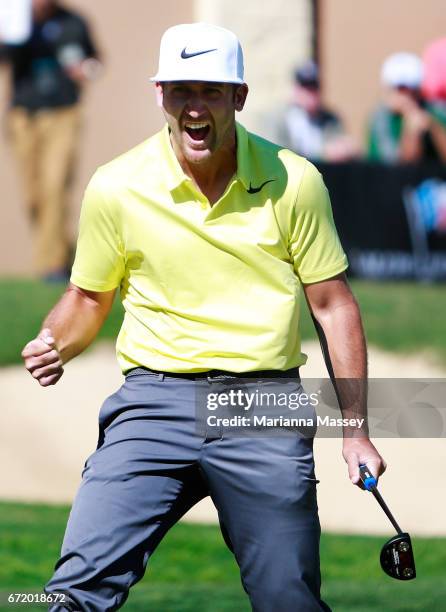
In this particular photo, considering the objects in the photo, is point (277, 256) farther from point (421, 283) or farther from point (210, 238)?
point (421, 283)

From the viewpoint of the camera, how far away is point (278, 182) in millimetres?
4332

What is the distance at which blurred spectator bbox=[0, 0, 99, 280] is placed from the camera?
13.0 m

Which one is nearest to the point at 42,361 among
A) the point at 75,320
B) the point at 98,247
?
the point at 75,320

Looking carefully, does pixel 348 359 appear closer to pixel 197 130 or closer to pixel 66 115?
pixel 197 130

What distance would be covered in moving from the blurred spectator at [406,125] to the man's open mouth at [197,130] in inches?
376

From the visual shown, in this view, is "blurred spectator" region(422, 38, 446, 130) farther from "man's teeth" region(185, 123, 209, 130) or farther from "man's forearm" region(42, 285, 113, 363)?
"man's teeth" region(185, 123, 209, 130)

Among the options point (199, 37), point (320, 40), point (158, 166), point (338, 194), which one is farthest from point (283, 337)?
point (320, 40)

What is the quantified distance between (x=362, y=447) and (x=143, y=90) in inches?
404

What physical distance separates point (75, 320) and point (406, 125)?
387 inches

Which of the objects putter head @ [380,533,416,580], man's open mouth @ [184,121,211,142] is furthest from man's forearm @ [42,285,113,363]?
putter head @ [380,533,416,580]

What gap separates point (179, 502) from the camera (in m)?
4.27

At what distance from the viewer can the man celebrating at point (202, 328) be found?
162 inches

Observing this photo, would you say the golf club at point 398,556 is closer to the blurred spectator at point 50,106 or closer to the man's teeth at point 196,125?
the man's teeth at point 196,125

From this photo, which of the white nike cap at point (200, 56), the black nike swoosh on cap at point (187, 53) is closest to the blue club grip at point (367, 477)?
the white nike cap at point (200, 56)
